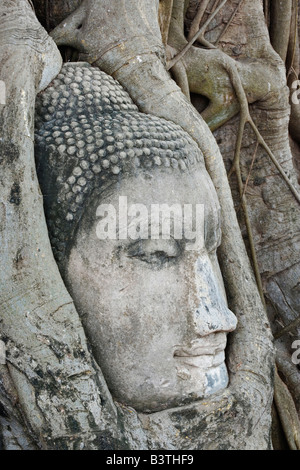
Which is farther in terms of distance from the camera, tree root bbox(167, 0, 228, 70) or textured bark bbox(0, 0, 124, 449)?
tree root bbox(167, 0, 228, 70)

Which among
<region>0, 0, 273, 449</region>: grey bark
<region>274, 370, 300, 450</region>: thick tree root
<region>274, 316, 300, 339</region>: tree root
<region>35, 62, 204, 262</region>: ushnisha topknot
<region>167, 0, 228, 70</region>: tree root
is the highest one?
<region>167, 0, 228, 70</region>: tree root

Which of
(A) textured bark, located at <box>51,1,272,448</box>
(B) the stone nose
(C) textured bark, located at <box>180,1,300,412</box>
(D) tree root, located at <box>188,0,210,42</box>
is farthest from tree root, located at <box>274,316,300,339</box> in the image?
(D) tree root, located at <box>188,0,210,42</box>

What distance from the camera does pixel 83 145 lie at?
1.76m

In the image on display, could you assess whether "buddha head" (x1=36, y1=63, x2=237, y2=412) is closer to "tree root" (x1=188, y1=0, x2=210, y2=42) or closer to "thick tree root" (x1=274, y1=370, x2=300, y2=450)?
"thick tree root" (x1=274, y1=370, x2=300, y2=450)

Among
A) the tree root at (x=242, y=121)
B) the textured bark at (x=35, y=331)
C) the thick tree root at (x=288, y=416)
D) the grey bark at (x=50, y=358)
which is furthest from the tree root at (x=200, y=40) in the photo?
the thick tree root at (x=288, y=416)

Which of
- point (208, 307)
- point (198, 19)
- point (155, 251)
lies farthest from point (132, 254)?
point (198, 19)

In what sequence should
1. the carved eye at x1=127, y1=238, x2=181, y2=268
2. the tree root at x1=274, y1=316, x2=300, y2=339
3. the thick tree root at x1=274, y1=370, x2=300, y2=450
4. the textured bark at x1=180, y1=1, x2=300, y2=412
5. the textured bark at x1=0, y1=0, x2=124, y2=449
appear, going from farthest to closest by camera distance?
the textured bark at x1=180, y1=1, x2=300, y2=412 → the tree root at x1=274, y1=316, x2=300, y2=339 → the thick tree root at x1=274, y1=370, x2=300, y2=450 → the carved eye at x1=127, y1=238, x2=181, y2=268 → the textured bark at x1=0, y1=0, x2=124, y2=449

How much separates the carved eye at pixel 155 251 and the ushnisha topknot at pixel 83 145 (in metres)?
0.19

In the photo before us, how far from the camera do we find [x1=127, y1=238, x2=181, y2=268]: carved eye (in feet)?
5.65

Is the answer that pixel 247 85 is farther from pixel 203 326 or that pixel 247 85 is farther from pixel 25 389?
pixel 25 389

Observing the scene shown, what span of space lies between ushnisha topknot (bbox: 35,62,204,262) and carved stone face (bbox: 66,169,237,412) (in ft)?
0.15

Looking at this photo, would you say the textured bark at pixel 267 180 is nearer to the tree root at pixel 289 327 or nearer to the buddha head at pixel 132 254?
the tree root at pixel 289 327

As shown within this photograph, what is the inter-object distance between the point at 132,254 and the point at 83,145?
35cm

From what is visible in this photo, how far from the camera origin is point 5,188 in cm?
163
